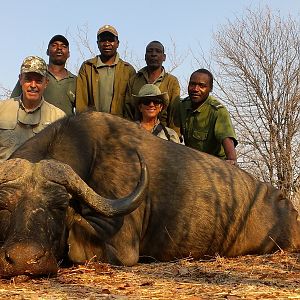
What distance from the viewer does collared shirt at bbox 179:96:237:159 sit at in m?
9.01

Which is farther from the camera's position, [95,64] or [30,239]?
[95,64]

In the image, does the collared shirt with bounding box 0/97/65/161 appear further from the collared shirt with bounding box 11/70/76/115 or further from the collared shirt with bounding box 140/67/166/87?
the collared shirt with bounding box 140/67/166/87

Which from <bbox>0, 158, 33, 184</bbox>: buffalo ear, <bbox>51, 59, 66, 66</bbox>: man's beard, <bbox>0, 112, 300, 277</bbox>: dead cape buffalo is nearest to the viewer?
<bbox>0, 112, 300, 277</bbox>: dead cape buffalo

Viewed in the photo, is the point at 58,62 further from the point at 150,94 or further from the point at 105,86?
the point at 150,94

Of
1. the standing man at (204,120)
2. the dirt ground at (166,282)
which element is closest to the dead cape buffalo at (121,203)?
the dirt ground at (166,282)

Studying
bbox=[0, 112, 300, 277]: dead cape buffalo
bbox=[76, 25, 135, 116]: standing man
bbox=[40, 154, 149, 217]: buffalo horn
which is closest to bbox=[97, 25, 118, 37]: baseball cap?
bbox=[76, 25, 135, 116]: standing man

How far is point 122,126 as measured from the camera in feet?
22.6

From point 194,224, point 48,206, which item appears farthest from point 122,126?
point 48,206

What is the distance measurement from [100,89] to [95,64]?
36cm

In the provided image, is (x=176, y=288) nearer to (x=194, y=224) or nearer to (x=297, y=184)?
(x=194, y=224)

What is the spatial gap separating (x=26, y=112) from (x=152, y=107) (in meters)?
1.56

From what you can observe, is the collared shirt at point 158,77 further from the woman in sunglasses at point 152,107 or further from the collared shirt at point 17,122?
the collared shirt at point 17,122

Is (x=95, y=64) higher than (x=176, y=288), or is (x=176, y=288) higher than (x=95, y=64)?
(x=95, y=64)

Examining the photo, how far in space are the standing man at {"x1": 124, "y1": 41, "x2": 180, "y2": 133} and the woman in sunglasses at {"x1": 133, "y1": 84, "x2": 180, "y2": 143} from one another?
0.60 metres
